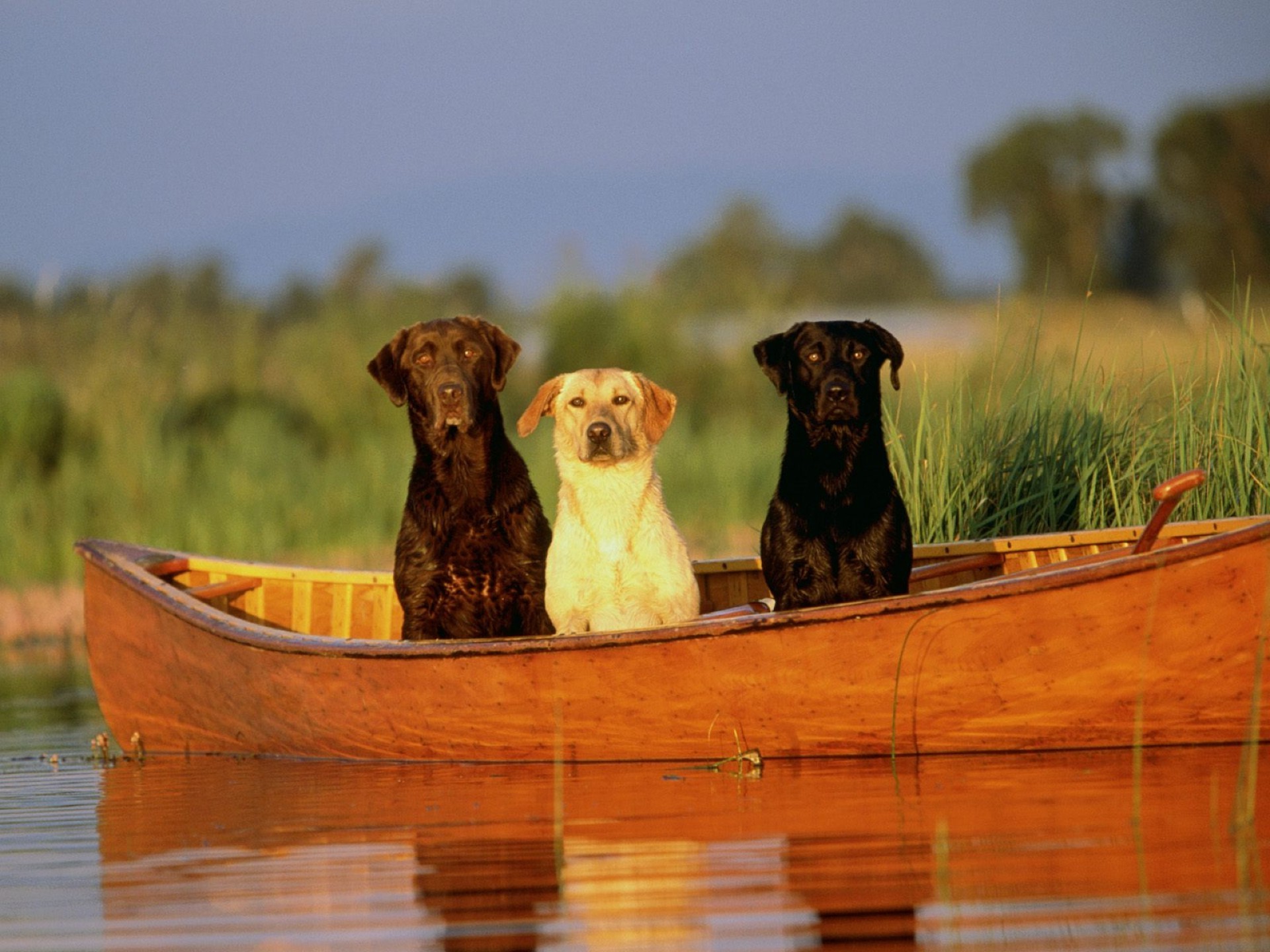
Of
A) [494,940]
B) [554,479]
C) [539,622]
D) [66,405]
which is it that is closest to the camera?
[494,940]

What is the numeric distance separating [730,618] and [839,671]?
47cm

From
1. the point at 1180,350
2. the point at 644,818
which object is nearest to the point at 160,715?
the point at 644,818

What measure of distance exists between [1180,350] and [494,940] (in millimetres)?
17196

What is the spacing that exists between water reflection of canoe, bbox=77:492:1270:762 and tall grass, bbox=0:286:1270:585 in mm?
974

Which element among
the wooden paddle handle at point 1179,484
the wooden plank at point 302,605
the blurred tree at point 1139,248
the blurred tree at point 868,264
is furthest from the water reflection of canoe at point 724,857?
the blurred tree at point 868,264

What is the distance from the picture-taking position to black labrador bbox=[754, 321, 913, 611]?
756cm

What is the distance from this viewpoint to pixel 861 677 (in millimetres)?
7555

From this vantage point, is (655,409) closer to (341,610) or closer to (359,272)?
(341,610)

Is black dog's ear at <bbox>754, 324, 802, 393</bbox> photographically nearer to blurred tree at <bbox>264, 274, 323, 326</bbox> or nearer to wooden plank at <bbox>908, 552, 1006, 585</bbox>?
wooden plank at <bbox>908, 552, 1006, 585</bbox>

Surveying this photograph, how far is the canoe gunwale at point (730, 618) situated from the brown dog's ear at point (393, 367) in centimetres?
112

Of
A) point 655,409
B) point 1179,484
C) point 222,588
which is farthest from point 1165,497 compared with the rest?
point 222,588

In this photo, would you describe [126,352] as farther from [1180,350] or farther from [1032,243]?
[1032,243]

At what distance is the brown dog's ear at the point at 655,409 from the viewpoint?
26.7ft

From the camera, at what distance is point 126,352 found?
64.5ft
